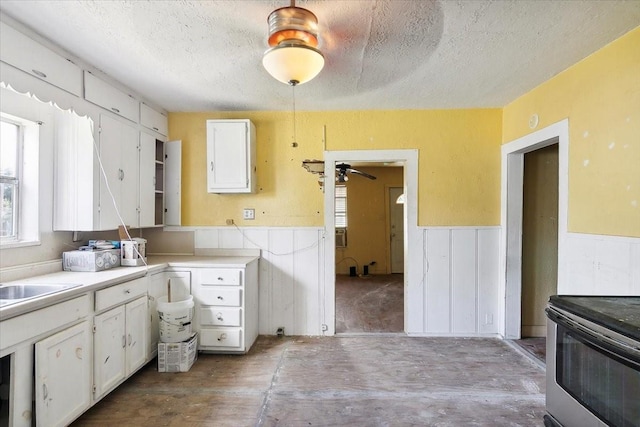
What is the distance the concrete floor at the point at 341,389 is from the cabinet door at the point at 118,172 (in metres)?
1.33

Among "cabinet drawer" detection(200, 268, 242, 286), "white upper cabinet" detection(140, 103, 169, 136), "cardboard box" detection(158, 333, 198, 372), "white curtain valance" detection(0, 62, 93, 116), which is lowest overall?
"cardboard box" detection(158, 333, 198, 372)

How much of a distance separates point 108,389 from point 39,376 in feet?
1.99

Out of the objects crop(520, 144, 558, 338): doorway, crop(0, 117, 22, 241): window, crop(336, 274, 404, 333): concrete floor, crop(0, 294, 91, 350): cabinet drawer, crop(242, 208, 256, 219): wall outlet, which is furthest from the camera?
crop(336, 274, 404, 333): concrete floor

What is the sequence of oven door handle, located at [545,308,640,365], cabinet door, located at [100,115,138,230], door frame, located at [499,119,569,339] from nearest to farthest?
1. oven door handle, located at [545,308,640,365]
2. cabinet door, located at [100,115,138,230]
3. door frame, located at [499,119,569,339]

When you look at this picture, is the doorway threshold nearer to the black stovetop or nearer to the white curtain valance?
the black stovetop

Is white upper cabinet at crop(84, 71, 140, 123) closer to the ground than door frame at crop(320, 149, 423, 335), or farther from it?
farther from it

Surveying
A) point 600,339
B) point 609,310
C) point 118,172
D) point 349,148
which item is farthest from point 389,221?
point 600,339

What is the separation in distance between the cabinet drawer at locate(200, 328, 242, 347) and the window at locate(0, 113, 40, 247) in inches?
58.8

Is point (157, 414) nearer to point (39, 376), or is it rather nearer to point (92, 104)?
point (39, 376)

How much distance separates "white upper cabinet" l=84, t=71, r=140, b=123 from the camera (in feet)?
7.73

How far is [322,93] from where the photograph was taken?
2834 millimetres

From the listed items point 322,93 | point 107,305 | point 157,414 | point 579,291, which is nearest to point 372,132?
point 322,93

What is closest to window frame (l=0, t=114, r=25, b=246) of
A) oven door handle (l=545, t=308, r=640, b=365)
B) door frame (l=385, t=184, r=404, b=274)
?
oven door handle (l=545, t=308, r=640, b=365)

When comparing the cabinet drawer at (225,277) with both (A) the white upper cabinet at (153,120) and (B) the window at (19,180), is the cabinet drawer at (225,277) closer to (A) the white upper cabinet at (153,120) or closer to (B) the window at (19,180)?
(B) the window at (19,180)
